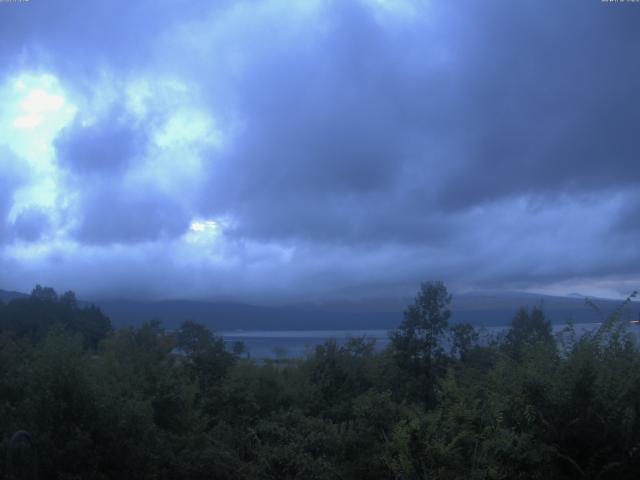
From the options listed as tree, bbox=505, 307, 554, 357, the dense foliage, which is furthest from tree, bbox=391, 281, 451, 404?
the dense foliage

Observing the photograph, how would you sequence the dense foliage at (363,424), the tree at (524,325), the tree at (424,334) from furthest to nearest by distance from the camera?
1. the tree at (424,334)
2. the tree at (524,325)
3. the dense foliage at (363,424)

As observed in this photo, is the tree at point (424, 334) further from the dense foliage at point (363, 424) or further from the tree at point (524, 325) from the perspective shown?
the dense foliage at point (363, 424)

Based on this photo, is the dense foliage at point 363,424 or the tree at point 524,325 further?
the tree at point 524,325

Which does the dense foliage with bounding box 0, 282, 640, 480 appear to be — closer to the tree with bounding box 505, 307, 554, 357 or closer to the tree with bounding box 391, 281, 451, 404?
the tree with bounding box 505, 307, 554, 357

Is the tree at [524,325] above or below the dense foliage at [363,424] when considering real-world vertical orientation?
above

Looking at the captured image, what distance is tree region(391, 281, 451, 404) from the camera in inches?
771

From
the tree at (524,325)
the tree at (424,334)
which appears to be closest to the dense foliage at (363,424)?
the tree at (524,325)

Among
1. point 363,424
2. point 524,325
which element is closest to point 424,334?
point 524,325

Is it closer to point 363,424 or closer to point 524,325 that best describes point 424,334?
point 524,325

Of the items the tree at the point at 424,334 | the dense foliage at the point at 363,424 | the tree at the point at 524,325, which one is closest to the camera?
the dense foliage at the point at 363,424

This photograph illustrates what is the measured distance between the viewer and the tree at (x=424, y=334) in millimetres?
19594

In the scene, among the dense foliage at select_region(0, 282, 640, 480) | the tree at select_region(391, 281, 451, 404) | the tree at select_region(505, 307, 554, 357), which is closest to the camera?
the dense foliage at select_region(0, 282, 640, 480)

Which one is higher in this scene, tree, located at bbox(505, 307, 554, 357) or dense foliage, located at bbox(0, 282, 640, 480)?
tree, located at bbox(505, 307, 554, 357)

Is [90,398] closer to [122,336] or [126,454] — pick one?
[126,454]
